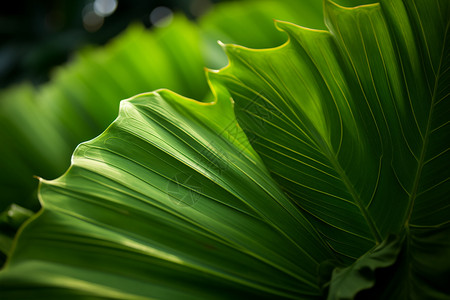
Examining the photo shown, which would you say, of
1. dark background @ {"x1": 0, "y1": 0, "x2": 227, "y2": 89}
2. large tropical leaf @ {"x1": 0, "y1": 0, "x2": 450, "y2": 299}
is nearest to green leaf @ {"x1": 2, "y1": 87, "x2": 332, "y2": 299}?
large tropical leaf @ {"x1": 0, "y1": 0, "x2": 450, "y2": 299}

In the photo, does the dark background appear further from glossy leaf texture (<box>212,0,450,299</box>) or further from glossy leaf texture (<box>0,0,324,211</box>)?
glossy leaf texture (<box>212,0,450,299</box>)

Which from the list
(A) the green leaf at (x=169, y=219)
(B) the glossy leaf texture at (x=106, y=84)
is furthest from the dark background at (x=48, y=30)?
(A) the green leaf at (x=169, y=219)

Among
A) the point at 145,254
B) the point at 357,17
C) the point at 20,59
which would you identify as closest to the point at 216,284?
the point at 145,254

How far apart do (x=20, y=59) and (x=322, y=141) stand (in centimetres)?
265

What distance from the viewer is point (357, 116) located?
389mm

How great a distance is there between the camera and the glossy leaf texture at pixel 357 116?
381mm

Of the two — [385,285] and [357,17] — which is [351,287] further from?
[357,17]

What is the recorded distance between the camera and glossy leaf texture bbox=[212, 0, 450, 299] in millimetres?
381

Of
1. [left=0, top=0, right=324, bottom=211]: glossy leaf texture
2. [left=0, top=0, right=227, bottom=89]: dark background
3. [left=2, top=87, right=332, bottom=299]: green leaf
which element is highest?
[left=0, top=0, right=227, bottom=89]: dark background

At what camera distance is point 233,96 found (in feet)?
1.34

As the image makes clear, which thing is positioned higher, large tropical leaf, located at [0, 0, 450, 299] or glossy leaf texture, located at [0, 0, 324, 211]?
glossy leaf texture, located at [0, 0, 324, 211]

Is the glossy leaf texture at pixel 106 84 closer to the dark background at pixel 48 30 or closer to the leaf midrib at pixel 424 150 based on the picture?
the leaf midrib at pixel 424 150

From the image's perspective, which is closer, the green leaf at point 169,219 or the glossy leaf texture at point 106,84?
the green leaf at point 169,219

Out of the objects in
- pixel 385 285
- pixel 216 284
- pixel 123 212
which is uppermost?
pixel 123 212
